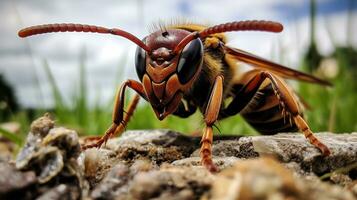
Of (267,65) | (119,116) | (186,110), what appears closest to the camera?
(119,116)

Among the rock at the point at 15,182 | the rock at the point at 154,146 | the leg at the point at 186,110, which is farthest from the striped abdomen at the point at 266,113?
the rock at the point at 15,182

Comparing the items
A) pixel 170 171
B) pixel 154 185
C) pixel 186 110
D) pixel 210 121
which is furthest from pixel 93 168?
pixel 186 110

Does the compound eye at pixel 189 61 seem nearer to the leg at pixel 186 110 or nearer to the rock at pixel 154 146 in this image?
the rock at pixel 154 146

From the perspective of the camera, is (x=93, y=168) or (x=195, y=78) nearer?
(x=93, y=168)

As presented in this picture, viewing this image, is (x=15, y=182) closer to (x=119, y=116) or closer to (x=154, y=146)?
(x=154, y=146)

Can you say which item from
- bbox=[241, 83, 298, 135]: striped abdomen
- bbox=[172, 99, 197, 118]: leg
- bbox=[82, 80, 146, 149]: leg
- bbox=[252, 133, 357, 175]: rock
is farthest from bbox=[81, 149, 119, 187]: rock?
bbox=[241, 83, 298, 135]: striped abdomen

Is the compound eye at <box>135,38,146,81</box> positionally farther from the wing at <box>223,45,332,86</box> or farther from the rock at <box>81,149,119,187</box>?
the wing at <box>223,45,332,86</box>

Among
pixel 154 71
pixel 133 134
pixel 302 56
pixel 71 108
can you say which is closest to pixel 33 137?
pixel 154 71
